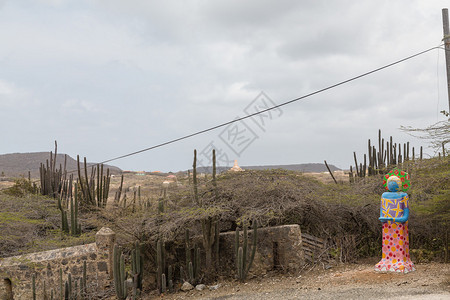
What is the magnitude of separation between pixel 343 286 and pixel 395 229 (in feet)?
6.48

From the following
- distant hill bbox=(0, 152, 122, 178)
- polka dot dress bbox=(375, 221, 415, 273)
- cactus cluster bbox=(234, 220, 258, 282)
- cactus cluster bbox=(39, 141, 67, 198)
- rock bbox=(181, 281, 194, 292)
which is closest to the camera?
polka dot dress bbox=(375, 221, 415, 273)

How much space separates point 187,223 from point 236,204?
1.51 m

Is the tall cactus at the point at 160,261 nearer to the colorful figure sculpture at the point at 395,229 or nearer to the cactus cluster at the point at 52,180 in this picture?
the colorful figure sculpture at the point at 395,229

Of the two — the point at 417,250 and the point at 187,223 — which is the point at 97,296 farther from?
the point at 417,250

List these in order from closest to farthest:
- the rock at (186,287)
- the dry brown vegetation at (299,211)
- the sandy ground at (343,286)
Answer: the sandy ground at (343,286), the rock at (186,287), the dry brown vegetation at (299,211)

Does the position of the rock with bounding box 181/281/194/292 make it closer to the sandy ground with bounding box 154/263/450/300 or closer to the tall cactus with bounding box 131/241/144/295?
the sandy ground with bounding box 154/263/450/300

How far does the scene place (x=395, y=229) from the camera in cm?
1138

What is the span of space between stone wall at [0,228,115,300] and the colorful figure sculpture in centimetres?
735

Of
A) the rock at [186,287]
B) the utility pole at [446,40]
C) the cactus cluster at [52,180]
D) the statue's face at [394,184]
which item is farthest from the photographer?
the cactus cluster at [52,180]

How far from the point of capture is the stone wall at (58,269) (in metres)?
13.3

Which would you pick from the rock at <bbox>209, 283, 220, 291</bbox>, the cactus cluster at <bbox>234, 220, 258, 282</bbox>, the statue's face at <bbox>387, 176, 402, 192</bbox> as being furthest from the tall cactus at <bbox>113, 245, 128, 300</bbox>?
the statue's face at <bbox>387, 176, 402, 192</bbox>

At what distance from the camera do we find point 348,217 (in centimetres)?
1454

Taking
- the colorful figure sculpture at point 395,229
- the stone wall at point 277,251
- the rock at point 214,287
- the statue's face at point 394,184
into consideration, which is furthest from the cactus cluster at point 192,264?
the statue's face at point 394,184

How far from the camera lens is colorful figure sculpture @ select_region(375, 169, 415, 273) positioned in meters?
11.3
